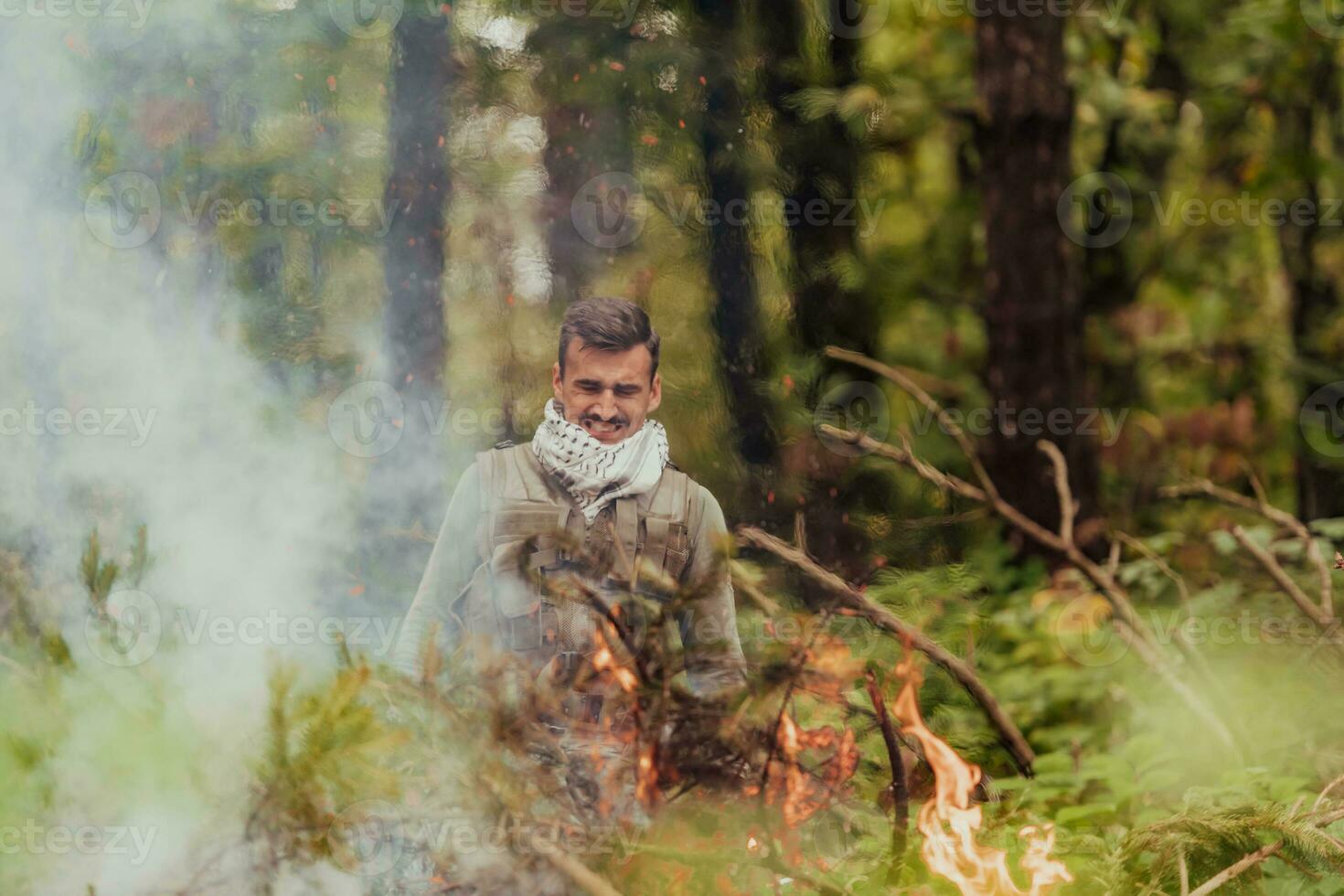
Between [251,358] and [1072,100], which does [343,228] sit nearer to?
[251,358]

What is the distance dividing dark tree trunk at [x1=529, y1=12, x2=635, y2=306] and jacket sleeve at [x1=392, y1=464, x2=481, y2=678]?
89 centimetres

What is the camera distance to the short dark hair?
145 inches

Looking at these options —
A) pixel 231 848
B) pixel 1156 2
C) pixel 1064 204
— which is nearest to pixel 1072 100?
pixel 1064 204

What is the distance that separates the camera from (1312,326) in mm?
8469

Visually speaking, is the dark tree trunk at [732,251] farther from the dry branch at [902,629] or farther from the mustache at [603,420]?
the mustache at [603,420]

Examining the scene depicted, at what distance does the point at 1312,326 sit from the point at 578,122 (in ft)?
20.7

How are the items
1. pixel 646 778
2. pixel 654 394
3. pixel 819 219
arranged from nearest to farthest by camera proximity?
pixel 646 778 < pixel 654 394 < pixel 819 219

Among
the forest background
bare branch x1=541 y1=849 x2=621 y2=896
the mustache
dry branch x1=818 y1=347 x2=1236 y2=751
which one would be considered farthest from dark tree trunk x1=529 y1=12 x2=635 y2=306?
bare branch x1=541 y1=849 x2=621 y2=896

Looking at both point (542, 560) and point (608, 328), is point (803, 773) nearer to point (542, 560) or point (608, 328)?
point (542, 560)

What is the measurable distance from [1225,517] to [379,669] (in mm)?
6782

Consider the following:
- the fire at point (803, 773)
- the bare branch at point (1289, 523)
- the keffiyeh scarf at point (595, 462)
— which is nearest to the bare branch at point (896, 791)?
the fire at point (803, 773)

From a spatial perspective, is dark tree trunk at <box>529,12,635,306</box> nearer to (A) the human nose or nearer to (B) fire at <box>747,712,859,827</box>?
(A) the human nose

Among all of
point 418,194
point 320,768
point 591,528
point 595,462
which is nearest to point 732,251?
point 418,194

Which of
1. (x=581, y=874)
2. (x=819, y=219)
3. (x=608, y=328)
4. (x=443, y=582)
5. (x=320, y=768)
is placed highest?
(x=819, y=219)
